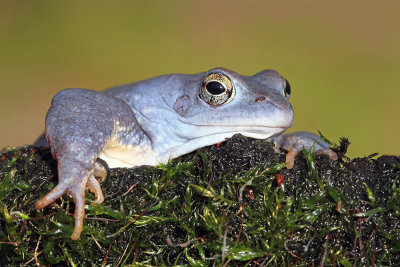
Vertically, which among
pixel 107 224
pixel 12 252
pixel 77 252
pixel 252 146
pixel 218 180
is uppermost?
pixel 252 146

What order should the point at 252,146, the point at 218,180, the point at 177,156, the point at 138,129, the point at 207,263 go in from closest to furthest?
1. the point at 207,263
2. the point at 218,180
3. the point at 252,146
4. the point at 177,156
5. the point at 138,129

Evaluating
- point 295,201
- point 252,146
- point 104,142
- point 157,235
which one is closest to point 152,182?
point 157,235

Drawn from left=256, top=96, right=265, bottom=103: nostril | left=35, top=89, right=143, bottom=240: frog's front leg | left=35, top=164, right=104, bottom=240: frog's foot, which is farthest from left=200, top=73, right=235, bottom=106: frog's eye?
left=35, top=164, right=104, bottom=240: frog's foot

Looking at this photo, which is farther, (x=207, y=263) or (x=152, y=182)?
(x=152, y=182)

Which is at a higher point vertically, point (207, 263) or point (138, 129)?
point (138, 129)

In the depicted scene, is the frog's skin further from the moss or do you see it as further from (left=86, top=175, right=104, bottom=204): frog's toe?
the moss

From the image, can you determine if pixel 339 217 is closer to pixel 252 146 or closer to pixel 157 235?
pixel 252 146

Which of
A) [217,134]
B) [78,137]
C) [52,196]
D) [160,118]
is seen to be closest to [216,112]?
[217,134]
